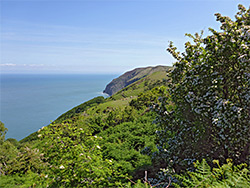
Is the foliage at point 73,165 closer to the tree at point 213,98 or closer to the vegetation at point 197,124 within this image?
the vegetation at point 197,124

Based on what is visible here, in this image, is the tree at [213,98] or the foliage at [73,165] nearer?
the tree at [213,98]

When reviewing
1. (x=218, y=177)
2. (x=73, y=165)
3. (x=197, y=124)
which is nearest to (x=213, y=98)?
(x=197, y=124)

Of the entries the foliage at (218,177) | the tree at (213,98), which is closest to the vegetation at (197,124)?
the tree at (213,98)

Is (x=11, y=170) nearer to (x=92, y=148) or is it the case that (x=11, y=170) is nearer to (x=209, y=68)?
(x=92, y=148)

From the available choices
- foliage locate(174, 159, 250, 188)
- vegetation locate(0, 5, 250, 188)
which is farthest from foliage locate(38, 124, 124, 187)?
foliage locate(174, 159, 250, 188)

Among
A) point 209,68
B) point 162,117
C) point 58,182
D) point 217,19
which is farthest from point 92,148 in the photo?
point 217,19

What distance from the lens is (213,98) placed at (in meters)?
6.93

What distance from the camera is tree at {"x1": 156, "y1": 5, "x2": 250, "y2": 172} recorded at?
669 cm

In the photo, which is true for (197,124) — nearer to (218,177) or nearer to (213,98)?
(213,98)

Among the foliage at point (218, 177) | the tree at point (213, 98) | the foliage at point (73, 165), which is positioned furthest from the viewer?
the foliage at point (73, 165)

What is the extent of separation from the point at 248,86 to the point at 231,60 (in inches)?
49.7

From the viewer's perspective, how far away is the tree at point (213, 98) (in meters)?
6.69

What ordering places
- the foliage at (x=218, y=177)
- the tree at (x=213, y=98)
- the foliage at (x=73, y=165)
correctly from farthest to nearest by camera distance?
the foliage at (x=73, y=165) < the tree at (x=213, y=98) < the foliage at (x=218, y=177)

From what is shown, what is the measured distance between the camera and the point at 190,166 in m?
7.81
